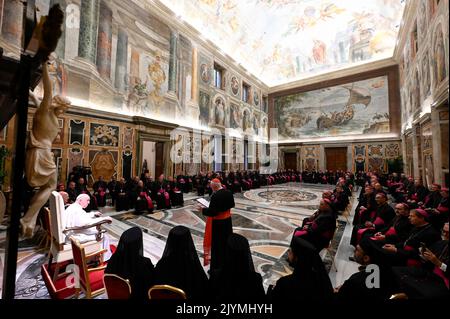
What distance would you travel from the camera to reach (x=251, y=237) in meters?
4.39

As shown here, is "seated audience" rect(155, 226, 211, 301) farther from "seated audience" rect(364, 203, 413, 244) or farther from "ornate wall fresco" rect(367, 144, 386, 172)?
"ornate wall fresco" rect(367, 144, 386, 172)

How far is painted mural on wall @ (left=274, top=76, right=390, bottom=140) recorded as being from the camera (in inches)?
651

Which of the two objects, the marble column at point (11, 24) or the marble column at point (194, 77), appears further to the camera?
the marble column at point (194, 77)

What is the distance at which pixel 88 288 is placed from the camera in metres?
2.10

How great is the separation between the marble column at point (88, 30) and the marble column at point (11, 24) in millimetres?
7965

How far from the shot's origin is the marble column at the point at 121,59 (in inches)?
365

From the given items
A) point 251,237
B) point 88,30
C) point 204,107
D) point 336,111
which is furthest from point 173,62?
point 336,111

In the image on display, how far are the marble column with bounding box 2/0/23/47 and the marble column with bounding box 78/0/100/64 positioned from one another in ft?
26.1

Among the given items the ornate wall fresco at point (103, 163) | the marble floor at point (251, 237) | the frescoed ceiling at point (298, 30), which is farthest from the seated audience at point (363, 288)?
the frescoed ceiling at point (298, 30)

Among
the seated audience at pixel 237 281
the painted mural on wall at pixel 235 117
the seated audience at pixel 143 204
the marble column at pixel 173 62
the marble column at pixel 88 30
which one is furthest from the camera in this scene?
the painted mural on wall at pixel 235 117

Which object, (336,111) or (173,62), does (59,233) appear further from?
(336,111)

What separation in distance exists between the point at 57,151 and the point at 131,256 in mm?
7781

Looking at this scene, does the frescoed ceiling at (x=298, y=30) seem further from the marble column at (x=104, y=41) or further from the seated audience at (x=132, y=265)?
the seated audience at (x=132, y=265)
